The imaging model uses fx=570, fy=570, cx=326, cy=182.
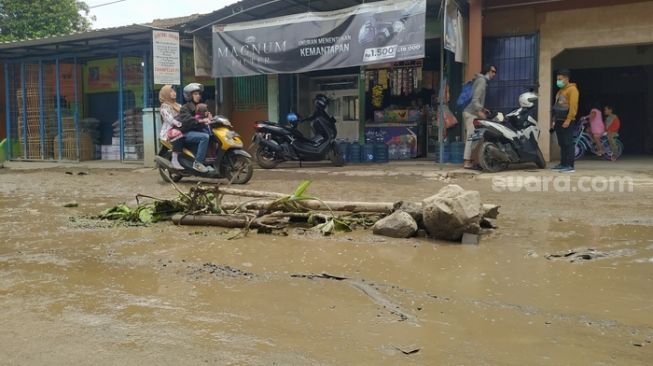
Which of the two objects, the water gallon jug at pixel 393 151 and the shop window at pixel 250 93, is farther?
the shop window at pixel 250 93

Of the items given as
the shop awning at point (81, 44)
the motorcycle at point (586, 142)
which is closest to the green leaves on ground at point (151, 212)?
the shop awning at point (81, 44)

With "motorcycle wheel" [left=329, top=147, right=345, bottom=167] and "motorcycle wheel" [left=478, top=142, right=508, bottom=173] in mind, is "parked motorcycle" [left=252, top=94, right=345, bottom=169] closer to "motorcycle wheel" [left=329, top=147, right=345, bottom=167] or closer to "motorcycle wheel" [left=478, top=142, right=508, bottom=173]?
"motorcycle wheel" [left=329, top=147, right=345, bottom=167]

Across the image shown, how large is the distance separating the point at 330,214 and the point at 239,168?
12.6ft

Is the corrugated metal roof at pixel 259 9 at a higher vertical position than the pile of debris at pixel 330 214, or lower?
higher

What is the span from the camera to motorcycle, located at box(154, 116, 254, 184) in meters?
9.08

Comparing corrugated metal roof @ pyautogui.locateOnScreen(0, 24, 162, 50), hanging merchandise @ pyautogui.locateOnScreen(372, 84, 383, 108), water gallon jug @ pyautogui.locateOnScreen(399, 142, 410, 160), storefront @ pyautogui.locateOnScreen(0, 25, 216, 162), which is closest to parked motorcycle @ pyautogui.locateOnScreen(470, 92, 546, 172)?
water gallon jug @ pyautogui.locateOnScreen(399, 142, 410, 160)

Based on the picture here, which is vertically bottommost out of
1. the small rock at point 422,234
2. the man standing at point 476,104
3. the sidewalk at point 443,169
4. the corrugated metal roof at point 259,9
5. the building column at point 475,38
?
the small rock at point 422,234

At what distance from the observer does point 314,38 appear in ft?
38.1

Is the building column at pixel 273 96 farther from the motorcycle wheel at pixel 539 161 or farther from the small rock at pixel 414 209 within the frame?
the small rock at pixel 414 209

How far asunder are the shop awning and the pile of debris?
307 inches

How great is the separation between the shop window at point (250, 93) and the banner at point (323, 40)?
180 centimetres

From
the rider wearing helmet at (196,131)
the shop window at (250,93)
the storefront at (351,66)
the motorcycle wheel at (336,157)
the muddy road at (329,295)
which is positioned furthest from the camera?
the shop window at (250,93)

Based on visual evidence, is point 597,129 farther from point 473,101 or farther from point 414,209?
point 414,209

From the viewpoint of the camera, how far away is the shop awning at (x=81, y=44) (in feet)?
44.4
